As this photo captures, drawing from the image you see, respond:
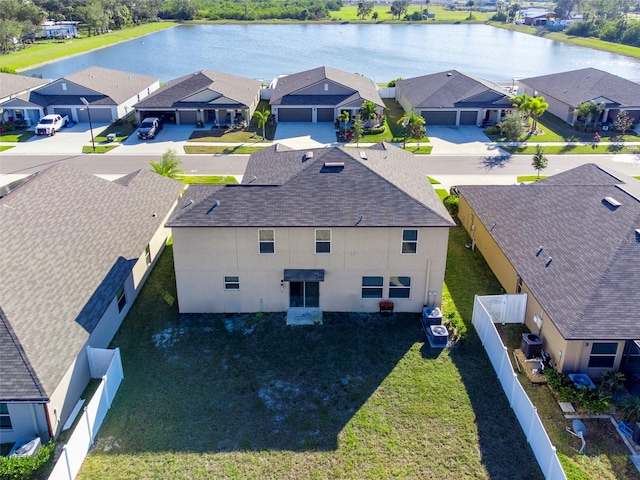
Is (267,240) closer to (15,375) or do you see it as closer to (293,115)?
(15,375)

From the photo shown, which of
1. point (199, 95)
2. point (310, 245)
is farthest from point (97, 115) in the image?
point (310, 245)

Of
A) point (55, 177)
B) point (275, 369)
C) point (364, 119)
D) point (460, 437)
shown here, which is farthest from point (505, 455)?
point (364, 119)

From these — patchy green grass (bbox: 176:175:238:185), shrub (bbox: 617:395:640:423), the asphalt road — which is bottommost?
the asphalt road

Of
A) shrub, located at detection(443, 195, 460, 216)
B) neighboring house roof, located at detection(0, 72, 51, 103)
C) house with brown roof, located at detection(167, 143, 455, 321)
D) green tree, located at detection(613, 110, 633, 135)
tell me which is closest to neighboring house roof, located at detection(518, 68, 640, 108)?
green tree, located at detection(613, 110, 633, 135)

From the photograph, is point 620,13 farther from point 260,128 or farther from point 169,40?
point 260,128

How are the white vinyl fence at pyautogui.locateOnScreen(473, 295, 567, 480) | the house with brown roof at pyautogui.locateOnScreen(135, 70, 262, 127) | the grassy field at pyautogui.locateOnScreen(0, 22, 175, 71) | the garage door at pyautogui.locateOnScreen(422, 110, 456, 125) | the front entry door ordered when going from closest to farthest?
the white vinyl fence at pyautogui.locateOnScreen(473, 295, 567, 480) < the front entry door < the house with brown roof at pyautogui.locateOnScreen(135, 70, 262, 127) < the garage door at pyautogui.locateOnScreen(422, 110, 456, 125) < the grassy field at pyautogui.locateOnScreen(0, 22, 175, 71)

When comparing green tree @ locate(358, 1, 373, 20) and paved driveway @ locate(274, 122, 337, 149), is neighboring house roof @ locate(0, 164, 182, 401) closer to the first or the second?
paved driveway @ locate(274, 122, 337, 149)
